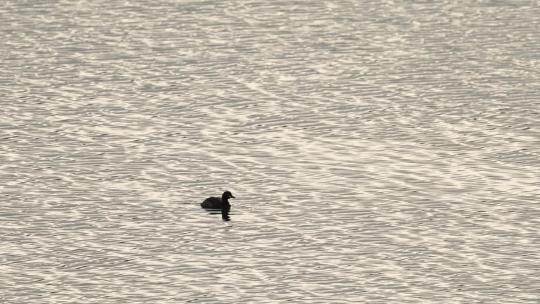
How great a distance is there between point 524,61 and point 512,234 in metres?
32.4

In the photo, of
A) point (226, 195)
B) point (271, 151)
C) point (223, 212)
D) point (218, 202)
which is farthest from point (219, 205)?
point (271, 151)

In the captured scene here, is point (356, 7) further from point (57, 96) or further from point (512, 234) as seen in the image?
point (512, 234)

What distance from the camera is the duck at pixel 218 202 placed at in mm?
74625

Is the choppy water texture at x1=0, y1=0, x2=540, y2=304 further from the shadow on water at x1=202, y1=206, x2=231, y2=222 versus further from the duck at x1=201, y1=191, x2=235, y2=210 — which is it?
the duck at x1=201, y1=191, x2=235, y2=210

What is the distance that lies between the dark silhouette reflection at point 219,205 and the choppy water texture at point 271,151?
592mm

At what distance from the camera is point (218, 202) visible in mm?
74688

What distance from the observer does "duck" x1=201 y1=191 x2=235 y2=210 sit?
7462cm

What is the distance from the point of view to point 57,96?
3752 inches

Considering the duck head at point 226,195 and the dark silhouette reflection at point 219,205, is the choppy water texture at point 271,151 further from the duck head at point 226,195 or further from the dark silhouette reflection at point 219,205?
the duck head at point 226,195

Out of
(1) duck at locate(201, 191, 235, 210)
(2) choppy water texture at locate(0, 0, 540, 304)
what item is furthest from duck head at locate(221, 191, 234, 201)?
(2) choppy water texture at locate(0, 0, 540, 304)

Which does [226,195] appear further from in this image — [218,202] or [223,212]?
[223,212]

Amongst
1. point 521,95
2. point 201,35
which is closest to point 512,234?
point 521,95

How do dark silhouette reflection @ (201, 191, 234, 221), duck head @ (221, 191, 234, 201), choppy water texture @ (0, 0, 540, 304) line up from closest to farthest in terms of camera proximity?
choppy water texture @ (0, 0, 540, 304) → dark silhouette reflection @ (201, 191, 234, 221) → duck head @ (221, 191, 234, 201)

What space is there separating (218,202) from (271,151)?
10.1 metres
